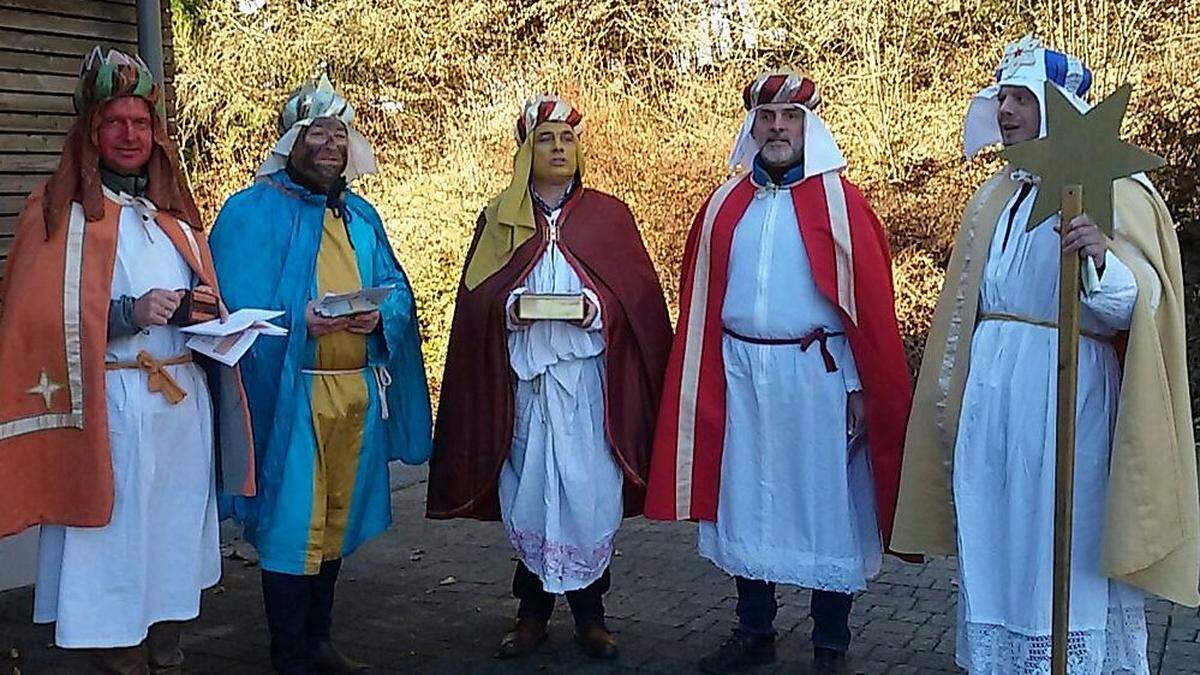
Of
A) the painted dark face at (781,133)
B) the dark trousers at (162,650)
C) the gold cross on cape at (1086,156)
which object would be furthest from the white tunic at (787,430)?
the dark trousers at (162,650)

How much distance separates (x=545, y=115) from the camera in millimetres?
4793

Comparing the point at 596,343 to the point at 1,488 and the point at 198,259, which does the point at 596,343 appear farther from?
the point at 1,488

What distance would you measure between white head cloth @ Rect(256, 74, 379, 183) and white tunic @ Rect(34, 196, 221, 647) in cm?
65

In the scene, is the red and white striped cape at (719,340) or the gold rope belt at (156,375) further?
the red and white striped cape at (719,340)

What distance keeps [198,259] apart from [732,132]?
691 cm

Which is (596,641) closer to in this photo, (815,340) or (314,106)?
(815,340)

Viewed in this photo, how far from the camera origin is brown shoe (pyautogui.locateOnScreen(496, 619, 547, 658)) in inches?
194

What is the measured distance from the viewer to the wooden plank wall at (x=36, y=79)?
5.91 metres

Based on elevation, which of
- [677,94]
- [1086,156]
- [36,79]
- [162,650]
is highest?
[677,94]

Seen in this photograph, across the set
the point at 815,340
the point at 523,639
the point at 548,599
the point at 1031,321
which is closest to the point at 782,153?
the point at 815,340

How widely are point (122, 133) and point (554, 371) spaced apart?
1.68m

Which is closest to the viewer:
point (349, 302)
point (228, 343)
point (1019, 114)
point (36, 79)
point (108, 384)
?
point (1019, 114)

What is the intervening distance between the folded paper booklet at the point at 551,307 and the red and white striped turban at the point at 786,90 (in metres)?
0.98

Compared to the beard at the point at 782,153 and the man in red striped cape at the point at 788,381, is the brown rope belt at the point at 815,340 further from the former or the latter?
the beard at the point at 782,153
